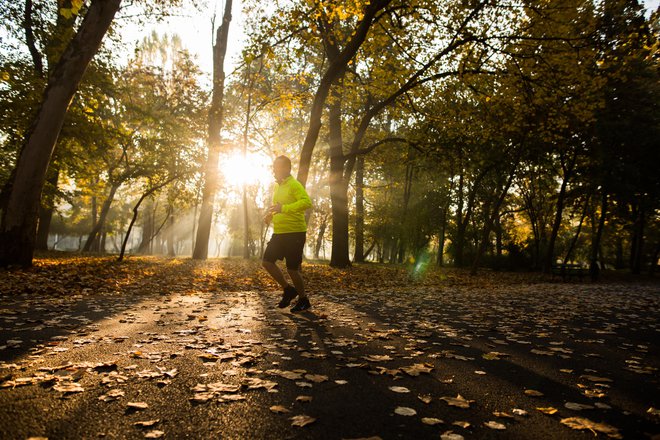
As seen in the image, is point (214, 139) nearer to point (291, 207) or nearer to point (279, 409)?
point (291, 207)

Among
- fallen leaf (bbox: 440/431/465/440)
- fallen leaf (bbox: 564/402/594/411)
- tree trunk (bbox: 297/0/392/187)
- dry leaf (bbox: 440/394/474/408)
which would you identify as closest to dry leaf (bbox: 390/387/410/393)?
dry leaf (bbox: 440/394/474/408)

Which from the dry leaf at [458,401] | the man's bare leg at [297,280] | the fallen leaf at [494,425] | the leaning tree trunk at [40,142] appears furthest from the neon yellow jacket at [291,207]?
the leaning tree trunk at [40,142]

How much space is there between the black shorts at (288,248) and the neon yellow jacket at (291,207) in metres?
0.10

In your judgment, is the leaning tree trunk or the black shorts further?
the leaning tree trunk

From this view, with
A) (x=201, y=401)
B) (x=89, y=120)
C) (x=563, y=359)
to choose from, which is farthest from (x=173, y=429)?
(x=89, y=120)

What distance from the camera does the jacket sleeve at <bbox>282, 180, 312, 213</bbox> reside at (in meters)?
5.62

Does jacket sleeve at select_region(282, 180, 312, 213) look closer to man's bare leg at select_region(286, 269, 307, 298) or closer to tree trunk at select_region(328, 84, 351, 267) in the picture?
man's bare leg at select_region(286, 269, 307, 298)

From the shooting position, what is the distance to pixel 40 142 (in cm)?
822

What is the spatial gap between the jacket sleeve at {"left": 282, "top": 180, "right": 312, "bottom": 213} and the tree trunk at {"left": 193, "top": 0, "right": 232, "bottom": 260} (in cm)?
1356

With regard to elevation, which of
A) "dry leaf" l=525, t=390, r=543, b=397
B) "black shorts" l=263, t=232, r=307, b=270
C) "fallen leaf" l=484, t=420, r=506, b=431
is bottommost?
"fallen leaf" l=484, t=420, r=506, b=431

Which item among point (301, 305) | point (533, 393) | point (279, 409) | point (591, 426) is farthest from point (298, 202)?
point (591, 426)

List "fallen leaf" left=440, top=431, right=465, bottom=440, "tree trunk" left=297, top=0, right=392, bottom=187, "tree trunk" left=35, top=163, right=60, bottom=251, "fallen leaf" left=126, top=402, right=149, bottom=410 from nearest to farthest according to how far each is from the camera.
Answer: "fallen leaf" left=440, top=431, right=465, bottom=440
"fallen leaf" left=126, top=402, right=149, bottom=410
"tree trunk" left=297, top=0, right=392, bottom=187
"tree trunk" left=35, top=163, right=60, bottom=251

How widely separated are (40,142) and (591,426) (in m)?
10.9

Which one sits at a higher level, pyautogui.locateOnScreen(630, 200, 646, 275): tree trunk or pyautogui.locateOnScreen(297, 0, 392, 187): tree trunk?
pyautogui.locateOnScreen(297, 0, 392, 187): tree trunk
